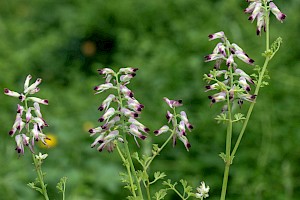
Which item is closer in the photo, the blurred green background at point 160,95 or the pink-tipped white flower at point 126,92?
the pink-tipped white flower at point 126,92

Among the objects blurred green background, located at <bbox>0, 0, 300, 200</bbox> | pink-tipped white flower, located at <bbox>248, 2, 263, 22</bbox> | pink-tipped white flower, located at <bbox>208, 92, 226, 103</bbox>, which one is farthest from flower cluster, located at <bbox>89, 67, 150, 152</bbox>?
blurred green background, located at <bbox>0, 0, 300, 200</bbox>

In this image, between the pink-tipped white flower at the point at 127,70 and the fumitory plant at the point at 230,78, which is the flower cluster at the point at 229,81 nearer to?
the fumitory plant at the point at 230,78

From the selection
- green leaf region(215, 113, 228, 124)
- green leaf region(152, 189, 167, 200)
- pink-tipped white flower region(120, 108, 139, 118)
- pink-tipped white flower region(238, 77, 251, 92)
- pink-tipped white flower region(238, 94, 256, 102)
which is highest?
pink-tipped white flower region(238, 77, 251, 92)

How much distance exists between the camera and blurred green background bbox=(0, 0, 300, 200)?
5.04m

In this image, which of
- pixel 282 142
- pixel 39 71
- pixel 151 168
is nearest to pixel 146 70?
pixel 151 168

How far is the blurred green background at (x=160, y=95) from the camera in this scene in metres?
5.04

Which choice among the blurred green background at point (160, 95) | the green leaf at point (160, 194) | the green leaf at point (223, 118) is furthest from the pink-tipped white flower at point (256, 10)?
the blurred green background at point (160, 95)

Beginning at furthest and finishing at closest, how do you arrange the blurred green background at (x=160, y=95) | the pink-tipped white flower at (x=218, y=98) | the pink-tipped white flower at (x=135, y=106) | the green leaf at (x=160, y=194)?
the blurred green background at (x=160, y=95), the green leaf at (x=160, y=194), the pink-tipped white flower at (x=218, y=98), the pink-tipped white flower at (x=135, y=106)

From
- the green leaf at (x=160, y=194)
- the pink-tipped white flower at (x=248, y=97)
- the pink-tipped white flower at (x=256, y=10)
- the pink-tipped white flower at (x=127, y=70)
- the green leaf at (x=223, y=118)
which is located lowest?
the green leaf at (x=160, y=194)

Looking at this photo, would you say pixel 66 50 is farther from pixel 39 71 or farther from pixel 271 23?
pixel 271 23

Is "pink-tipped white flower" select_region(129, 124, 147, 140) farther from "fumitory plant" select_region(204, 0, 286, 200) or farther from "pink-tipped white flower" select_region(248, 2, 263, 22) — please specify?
"pink-tipped white flower" select_region(248, 2, 263, 22)

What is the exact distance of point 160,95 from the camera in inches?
225

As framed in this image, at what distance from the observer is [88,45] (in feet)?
24.7

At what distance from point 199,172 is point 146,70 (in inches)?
43.1
